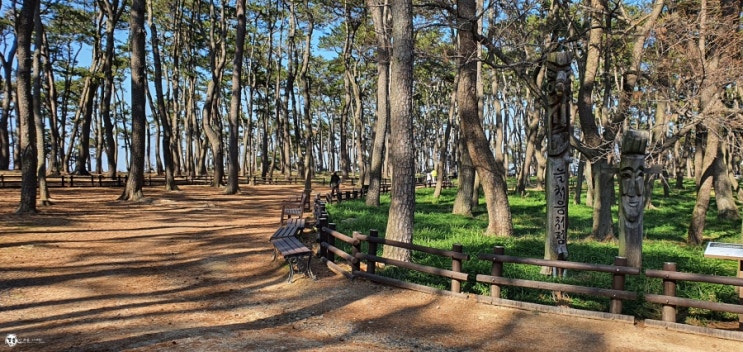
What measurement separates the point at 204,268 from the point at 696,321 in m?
8.40

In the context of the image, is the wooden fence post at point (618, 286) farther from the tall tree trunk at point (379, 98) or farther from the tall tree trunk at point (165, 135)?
the tall tree trunk at point (165, 135)

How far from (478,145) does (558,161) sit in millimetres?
5244

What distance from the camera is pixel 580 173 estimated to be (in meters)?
23.2

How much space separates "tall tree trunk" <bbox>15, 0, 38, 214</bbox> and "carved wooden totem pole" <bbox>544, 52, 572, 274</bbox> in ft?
49.3

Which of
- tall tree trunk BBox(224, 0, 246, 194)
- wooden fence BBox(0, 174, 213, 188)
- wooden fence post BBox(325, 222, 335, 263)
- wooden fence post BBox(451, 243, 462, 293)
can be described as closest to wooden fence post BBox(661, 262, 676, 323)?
wooden fence post BBox(451, 243, 462, 293)

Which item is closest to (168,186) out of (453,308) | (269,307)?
(269,307)

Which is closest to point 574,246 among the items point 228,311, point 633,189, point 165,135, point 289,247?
point 633,189

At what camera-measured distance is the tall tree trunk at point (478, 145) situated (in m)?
12.3

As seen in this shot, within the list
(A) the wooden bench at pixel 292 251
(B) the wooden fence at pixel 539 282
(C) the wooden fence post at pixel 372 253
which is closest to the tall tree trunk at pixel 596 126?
(B) the wooden fence at pixel 539 282

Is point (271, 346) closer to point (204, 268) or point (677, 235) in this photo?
point (204, 268)

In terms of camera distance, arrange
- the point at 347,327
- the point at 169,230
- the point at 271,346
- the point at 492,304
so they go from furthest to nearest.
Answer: the point at 169,230 < the point at 492,304 < the point at 347,327 < the point at 271,346

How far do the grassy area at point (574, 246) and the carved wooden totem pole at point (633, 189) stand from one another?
0.71m

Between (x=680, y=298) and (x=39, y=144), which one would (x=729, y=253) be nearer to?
(x=680, y=298)

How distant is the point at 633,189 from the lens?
710cm
